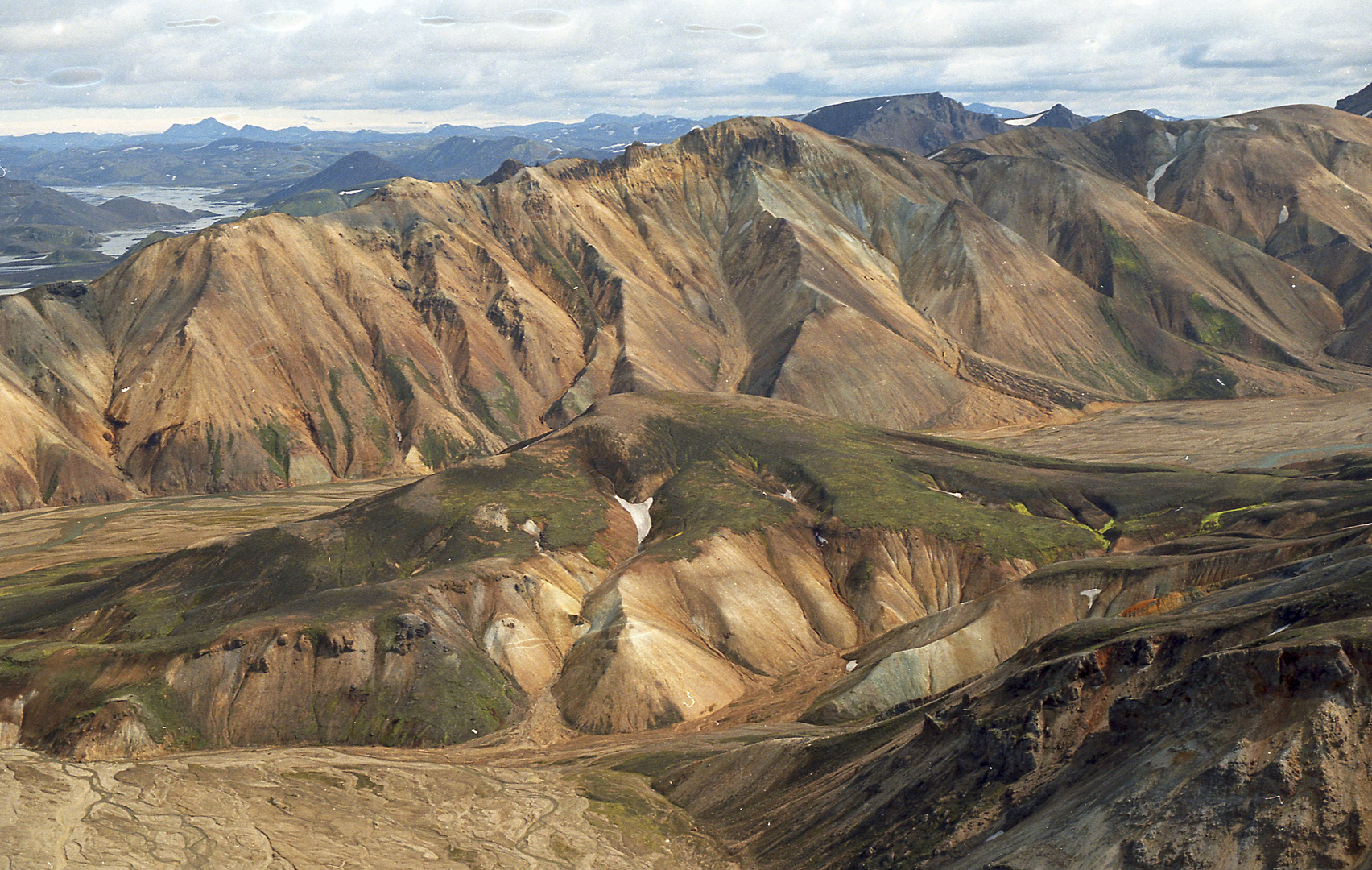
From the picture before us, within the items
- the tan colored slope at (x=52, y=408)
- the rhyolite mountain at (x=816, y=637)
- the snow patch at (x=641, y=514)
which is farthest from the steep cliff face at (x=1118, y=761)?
the tan colored slope at (x=52, y=408)

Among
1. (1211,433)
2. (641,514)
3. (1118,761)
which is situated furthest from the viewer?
(1211,433)

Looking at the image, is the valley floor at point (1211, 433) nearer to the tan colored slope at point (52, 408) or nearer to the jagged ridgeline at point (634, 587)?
the jagged ridgeline at point (634, 587)

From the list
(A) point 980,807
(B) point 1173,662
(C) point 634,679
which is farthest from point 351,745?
(B) point 1173,662

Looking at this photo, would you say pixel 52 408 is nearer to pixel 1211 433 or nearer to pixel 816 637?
pixel 816 637

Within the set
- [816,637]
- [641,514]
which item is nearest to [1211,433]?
[816,637]

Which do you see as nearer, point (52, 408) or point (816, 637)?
point (816, 637)

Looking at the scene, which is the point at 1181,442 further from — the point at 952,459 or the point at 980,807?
the point at 980,807

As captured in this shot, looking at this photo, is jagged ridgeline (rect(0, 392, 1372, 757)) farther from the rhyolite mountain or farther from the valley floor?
the valley floor

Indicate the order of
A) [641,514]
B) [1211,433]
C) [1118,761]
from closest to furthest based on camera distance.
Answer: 1. [1118,761]
2. [641,514]
3. [1211,433]
